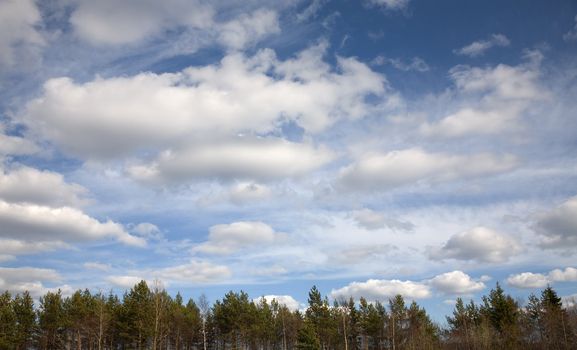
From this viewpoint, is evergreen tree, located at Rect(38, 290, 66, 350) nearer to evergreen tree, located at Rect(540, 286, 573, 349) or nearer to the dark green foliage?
the dark green foliage

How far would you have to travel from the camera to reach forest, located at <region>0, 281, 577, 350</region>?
229 feet

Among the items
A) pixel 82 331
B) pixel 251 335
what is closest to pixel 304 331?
pixel 251 335

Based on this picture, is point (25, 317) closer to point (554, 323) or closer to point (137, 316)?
point (137, 316)

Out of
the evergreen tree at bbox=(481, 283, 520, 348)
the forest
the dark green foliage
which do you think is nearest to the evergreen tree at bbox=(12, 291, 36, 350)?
the forest

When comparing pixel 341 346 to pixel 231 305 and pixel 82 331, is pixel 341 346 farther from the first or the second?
pixel 82 331

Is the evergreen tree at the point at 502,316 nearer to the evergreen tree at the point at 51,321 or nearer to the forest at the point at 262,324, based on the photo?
the forest at the point at 262,324

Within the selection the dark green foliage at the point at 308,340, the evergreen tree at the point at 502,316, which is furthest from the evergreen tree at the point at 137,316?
the evergreen tree at the point at 502,316

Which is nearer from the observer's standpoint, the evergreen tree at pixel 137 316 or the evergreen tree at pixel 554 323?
the evergreen tree at pixel 137 316

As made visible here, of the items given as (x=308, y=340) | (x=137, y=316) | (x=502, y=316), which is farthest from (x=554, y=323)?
(x=137, y=316)

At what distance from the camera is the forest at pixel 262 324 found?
229 ft

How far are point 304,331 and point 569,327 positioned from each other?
148 feet

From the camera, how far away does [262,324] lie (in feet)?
281

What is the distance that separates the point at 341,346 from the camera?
309 feet

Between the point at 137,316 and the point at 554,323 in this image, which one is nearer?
the point at 137,316
